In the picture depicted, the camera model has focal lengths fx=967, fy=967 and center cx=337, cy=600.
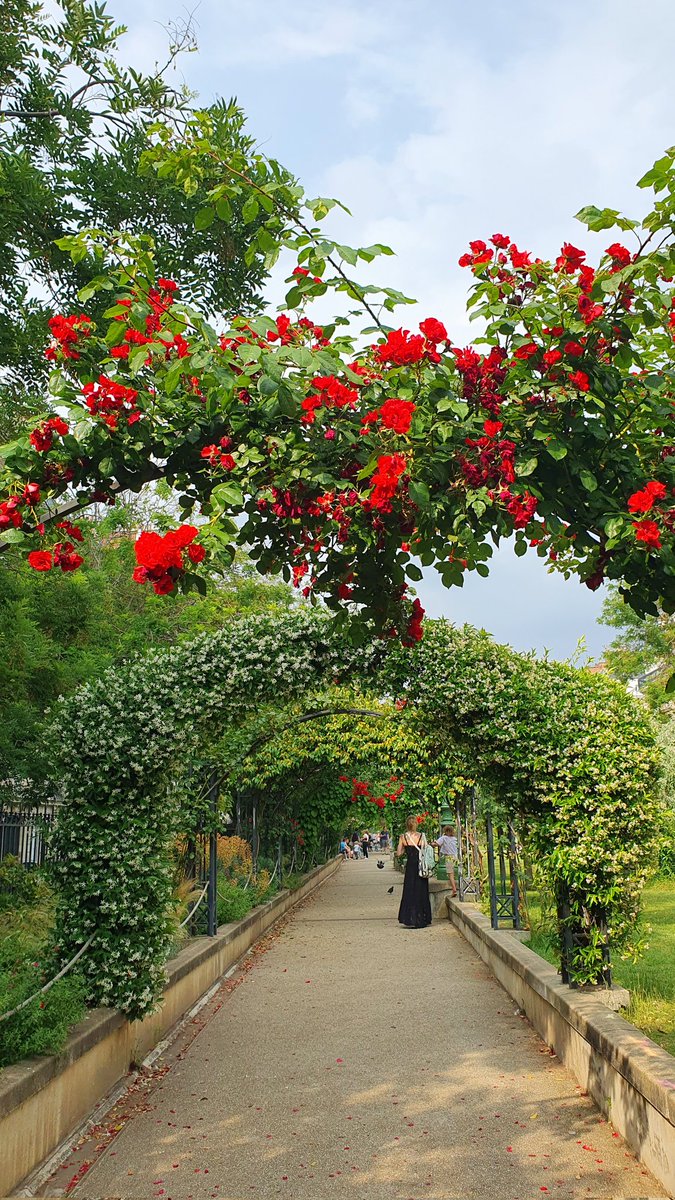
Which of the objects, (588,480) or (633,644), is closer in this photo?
(588,480)

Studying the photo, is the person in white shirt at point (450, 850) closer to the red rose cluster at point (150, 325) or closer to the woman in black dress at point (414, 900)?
the woman in black dress at point (414, 900)

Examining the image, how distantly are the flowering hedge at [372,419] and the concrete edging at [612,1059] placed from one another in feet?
7.96

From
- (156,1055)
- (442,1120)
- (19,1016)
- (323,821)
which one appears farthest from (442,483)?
(323,821)

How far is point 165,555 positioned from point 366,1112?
4.08 meters

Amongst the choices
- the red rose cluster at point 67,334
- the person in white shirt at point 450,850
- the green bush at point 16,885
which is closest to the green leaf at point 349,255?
the red rose cluster at point 67,334

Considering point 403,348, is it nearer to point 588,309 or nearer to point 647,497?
point 588,309

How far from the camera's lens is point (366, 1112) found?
563 centimetres

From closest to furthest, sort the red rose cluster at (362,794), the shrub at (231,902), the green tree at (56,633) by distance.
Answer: the green tree at (56,633) → the shrub at (231,902) → the red rose cluster at (362,794)

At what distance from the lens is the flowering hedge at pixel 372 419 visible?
3377 mm

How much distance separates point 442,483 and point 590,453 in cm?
58

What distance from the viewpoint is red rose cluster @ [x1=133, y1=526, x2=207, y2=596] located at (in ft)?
10.2

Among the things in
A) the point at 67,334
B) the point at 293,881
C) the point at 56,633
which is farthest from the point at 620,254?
the point at 293,881

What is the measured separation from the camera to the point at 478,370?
3551mm

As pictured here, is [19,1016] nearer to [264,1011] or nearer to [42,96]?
[264,1011]
